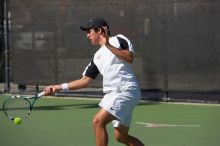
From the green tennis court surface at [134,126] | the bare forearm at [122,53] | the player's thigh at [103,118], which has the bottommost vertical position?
the green tennis court surface at [134,126]

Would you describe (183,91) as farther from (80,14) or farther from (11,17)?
(11,17)

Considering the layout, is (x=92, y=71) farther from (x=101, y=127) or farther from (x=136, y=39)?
(x=136, y=39)

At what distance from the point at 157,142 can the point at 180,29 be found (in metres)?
5.44

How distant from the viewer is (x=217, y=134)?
927 cm

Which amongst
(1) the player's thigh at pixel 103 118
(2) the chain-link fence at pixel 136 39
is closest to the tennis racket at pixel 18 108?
(1) the player's thigh at pixel 103 118

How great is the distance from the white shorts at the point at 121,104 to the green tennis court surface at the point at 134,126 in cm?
211

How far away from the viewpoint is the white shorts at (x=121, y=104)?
635 centimetres

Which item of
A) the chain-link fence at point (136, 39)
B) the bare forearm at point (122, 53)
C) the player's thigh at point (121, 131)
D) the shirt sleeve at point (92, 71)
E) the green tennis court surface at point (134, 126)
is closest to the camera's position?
the bare forearm at point (122, 53)

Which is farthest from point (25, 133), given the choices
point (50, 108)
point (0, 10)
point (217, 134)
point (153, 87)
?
point (0, 10)

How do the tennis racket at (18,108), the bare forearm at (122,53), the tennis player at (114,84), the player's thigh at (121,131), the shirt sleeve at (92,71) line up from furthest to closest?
the tennis racket at (18,108) → the shirt sleeve at (92,71) → the player's thigh at (121,131) → the tennis player at (114,84) → the bare forearm at (122,53)

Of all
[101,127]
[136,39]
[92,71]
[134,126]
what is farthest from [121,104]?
[136,39]

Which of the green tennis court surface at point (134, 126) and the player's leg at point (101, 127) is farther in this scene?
the green tennis court surface at point (134, 126)

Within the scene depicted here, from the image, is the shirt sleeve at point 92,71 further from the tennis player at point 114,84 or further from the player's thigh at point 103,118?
the player's thigh at point 103,118

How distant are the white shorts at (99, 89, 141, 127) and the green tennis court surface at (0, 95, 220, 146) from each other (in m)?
2.11
